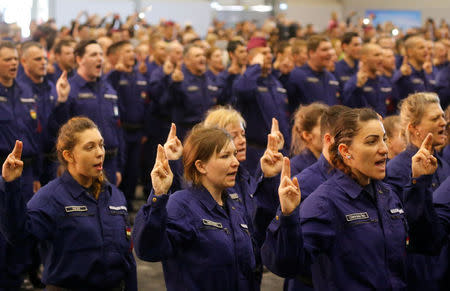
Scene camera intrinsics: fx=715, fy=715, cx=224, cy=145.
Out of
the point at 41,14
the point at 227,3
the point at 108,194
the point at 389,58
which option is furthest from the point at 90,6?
the point at 108,194

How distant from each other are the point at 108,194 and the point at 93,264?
36cm

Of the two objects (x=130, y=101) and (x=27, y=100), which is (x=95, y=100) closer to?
(x=27, y=100)

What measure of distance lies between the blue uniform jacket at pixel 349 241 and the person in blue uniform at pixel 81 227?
955mm

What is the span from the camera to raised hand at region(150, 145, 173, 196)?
2840 mm

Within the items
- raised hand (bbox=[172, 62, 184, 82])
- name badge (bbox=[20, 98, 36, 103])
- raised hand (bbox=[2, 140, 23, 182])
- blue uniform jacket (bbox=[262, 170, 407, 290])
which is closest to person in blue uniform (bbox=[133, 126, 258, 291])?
blue uniform jacket (bbox=[262, 170, 407, 290])

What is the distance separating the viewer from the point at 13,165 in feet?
9.96

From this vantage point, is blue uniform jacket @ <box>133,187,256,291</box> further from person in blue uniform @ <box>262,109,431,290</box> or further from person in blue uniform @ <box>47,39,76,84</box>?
person in blue uniform @ <box>47,39,76,84</box>

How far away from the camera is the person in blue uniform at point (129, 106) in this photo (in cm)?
772

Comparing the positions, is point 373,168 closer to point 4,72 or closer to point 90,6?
point 4,72

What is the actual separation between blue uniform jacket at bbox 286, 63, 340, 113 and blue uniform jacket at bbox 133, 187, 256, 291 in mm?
4622

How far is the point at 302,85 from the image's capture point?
25.1 feet

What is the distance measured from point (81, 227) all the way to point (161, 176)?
68 centimetres

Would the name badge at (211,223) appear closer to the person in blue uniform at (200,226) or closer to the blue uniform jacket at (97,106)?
the person in blue uniform at (200,226)

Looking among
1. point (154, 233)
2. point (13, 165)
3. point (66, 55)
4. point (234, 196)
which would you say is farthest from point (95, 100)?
point (154, 233)
